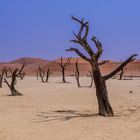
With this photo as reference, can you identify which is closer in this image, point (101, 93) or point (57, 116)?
point (57, 116)

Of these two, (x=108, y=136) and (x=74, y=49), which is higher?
(x=74, y=49)

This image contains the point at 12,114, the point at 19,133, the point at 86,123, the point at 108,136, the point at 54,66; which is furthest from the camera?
the point at 54,66

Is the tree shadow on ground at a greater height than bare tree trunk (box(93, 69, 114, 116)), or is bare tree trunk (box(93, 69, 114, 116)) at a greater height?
bare tree trunk (box(93, 69, 114, 116))

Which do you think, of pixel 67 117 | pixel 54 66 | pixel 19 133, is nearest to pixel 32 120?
pixel 67 117

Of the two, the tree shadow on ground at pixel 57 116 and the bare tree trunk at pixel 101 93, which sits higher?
the bare tree trunk at pixel 101 93

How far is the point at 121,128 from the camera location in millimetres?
10906

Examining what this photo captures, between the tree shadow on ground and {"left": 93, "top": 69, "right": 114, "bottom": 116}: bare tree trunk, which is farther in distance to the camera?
{"left": 93, "top": 69, "right": 114, "bottom": 116}: bare tree trunk

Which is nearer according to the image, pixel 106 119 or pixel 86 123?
pixel 86 123

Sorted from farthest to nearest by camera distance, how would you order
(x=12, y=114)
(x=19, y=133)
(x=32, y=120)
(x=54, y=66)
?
(x=54, y=66) < (x=12, y=114) < (x=32, y=120) < (x=19, y=133)

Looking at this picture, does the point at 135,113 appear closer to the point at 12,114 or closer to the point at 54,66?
the point at 12,114

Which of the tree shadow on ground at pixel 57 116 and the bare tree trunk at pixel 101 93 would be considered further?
the bare tree trunk at pixel 101 93

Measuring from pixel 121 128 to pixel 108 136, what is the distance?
119 cm

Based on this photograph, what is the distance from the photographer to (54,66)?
14300 cm

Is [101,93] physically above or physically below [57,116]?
above
